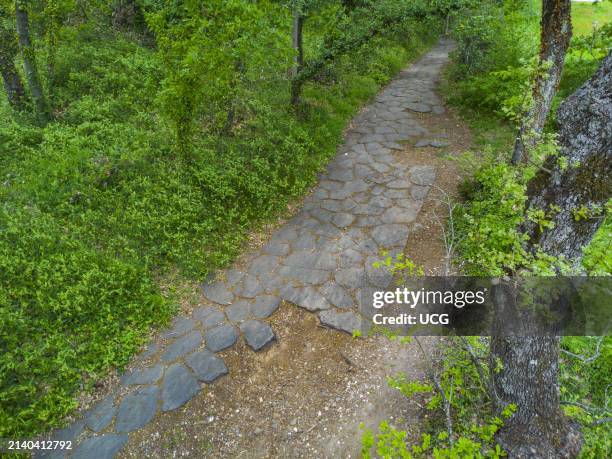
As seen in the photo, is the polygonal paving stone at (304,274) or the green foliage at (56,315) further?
the polygonal paving stone at (304,274)

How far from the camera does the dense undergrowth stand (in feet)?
13.7

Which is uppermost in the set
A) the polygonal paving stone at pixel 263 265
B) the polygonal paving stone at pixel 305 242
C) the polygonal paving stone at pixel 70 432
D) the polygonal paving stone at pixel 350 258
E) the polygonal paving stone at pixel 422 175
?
the polygonal paving stone at pixel 422 175

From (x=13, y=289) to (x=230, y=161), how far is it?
336cm

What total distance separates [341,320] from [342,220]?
6.38 ft

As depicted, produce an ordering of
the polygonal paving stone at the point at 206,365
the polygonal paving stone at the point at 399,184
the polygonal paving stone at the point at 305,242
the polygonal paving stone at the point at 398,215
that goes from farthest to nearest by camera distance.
Result: the polygonal paving stone at the point at 399,184
the polygonal paving stone at the point at 398,215
the polygonal paving stone at the point at 305,242
the polygonal paving stone at the point at 206,365

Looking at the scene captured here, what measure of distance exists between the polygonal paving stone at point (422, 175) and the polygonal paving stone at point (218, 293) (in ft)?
12.2

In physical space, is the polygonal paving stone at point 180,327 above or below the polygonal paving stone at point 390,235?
below

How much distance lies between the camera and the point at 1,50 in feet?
22.3

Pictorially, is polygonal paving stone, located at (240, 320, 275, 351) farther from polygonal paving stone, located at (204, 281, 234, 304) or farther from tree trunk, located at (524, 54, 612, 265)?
tree trunk, located at (524, 54, 612, 265)

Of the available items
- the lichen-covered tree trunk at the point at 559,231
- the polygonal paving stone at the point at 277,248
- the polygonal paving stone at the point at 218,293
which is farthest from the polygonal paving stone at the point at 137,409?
the lichen-covered tree trunk at the point at 559,231

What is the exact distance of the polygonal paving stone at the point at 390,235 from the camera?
5.53 meters

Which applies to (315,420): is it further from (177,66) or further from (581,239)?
(177,66)

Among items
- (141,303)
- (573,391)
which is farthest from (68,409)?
(573,391)

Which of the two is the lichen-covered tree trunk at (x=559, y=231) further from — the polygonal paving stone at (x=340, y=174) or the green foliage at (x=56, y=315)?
the polygonal paving stone at (x=340, y=174)
